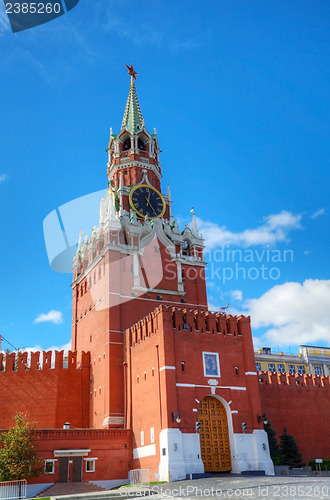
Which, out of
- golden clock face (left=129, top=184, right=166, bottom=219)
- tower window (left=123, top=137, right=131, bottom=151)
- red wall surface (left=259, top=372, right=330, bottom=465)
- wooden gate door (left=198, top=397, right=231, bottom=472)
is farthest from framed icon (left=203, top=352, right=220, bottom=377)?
tower window (left=123, top=137, right=131, bottom=151)

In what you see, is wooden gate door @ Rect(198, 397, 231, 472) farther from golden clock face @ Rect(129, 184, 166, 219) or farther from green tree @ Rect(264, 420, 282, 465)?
golden clock face @ Rect(129, 184, 166, 219)

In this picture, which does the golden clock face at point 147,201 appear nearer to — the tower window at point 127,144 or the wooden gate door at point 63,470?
the tower window at point 127,144

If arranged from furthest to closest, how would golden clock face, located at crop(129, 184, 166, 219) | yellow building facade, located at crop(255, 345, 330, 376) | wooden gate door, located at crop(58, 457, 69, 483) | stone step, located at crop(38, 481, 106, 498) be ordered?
yellow building facade, located at crop(255, 345, 330, 376), golden clock face, located at crop(129, 184, 166, 219), wooden gate door, located at crop(58, 457, 69, 483), stone step, located at crop(38, 481, 106, 498)

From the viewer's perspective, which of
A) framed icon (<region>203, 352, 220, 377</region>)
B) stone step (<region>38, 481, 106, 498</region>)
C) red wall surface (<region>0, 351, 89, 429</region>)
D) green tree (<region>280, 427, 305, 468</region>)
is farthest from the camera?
red wall surface (<region>0, 351, 89, 429</region>)

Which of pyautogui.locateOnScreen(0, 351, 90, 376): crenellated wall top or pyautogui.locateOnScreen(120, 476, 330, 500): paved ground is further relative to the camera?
pyautogui.locateOnScreen(0, 351, 90, 376): crenellated wall top

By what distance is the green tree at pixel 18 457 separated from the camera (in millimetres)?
30797

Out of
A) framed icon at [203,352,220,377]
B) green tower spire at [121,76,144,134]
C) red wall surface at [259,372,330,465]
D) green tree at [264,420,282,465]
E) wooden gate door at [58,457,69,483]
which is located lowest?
wooden gate door at [58,457,69,483]

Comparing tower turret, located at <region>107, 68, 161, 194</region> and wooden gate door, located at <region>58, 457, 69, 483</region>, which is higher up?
tower turret, located at <region>107, 68, 161, 194</region>

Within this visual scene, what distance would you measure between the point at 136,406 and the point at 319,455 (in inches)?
665

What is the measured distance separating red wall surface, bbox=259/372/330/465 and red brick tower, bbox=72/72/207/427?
987 centimetres

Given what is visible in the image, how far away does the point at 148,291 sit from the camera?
4575 centimetres

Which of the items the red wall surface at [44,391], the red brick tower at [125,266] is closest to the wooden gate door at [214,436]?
the red brick tower at [125,266]

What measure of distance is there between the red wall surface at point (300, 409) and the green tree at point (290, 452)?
139 centimetres

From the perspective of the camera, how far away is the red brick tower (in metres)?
42.2
